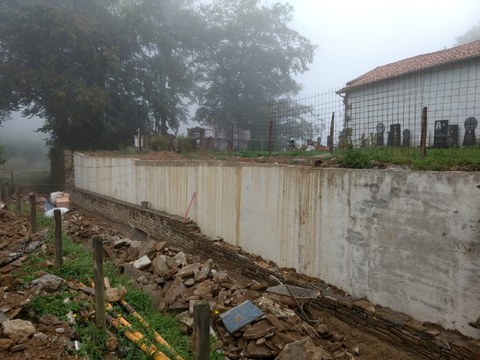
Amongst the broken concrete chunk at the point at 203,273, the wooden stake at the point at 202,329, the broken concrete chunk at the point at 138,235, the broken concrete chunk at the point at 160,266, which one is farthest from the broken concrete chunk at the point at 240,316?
the broken concrete chunk at the point at 138,235

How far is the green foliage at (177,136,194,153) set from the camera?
15.3 m

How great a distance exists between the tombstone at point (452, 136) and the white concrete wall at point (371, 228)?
122 inches

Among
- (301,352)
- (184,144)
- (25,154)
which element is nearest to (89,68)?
(184,144)

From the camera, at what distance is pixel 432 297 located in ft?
14.5

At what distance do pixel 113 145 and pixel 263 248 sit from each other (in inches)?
730

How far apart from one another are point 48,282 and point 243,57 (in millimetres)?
24547

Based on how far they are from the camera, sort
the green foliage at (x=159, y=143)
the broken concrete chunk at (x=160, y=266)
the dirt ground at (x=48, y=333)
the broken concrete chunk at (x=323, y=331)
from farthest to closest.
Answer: the green foliage at (x=159, y=143), the broken concrete chunk at (x=160, y=266), the broken concrete chunk at (x=323, y=331), the dirt ground at (x=48, y=333)

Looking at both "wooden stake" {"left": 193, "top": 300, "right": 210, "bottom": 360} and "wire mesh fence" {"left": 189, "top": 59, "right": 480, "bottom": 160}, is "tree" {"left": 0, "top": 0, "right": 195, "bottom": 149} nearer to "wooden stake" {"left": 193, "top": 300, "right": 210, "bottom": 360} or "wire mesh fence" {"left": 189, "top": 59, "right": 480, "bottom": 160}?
"wire mesh fence" {"left": 189, "top": 59, "right": 480, "bottom": 160}

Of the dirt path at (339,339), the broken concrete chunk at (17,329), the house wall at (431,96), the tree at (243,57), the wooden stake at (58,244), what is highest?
the tree at (243,57)

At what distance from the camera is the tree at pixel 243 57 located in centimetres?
2614

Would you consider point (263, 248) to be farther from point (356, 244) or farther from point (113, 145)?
point (113, 145)

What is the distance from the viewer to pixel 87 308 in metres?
4.33

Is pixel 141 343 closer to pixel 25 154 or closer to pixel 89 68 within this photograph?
pixel 89 68

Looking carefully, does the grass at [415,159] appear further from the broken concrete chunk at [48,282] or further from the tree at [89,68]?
the tree at [89,68]
